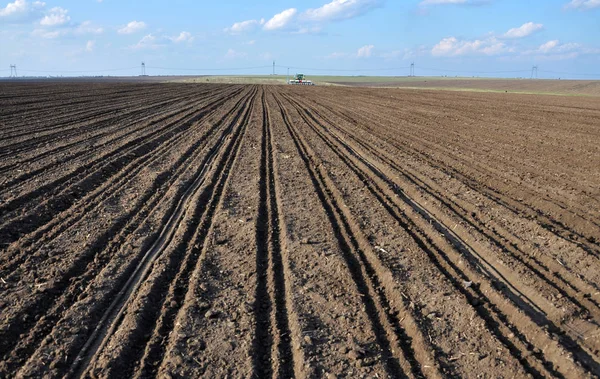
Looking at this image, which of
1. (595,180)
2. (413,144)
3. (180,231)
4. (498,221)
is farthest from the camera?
(413,144)

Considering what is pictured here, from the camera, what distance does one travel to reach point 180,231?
6.75m

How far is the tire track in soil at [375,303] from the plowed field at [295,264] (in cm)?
2

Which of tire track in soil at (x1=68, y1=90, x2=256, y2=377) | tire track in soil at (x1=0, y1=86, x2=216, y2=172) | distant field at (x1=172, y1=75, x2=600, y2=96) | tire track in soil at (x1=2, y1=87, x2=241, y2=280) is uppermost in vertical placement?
tire track in soil at (x1=0, y1=86, x2=216, y2=172)

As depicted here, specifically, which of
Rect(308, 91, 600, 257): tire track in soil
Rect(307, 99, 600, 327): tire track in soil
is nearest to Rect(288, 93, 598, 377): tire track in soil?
Rect(307, 99, 600, 327): tire track in soil

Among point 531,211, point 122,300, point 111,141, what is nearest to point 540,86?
point 111,141

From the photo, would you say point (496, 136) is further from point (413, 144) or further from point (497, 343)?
point (497, 343)

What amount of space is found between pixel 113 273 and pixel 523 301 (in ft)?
14.5

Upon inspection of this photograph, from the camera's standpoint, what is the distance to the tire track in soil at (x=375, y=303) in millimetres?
3885

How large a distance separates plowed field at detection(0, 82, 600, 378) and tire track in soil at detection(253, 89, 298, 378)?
2 centimetres

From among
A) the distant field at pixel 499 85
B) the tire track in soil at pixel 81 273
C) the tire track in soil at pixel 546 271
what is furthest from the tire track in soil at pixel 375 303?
the distant field at pixel 499 85

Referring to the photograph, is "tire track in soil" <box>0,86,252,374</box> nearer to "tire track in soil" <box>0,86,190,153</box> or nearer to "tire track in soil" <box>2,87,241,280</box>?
"tire track in soil" <box>2,87,241,280</box>

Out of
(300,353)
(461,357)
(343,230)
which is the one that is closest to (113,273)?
(300,353)

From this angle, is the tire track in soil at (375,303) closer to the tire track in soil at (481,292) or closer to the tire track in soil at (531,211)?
the tire track in soil at (481,292)

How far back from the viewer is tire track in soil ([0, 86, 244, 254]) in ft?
22.3
